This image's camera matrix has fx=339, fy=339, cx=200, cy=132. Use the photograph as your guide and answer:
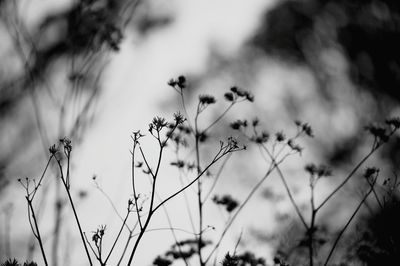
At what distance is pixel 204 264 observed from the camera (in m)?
3.03

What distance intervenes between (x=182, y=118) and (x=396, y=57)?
8.34 m

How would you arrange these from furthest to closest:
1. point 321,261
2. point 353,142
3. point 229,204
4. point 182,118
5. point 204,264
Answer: point 353,142 < point 321,261 < point 229,204 < point 204,264 < point 182,118

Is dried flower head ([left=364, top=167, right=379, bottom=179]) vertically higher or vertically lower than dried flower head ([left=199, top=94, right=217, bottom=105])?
lower

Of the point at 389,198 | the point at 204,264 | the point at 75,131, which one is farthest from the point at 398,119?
the point at 75,131

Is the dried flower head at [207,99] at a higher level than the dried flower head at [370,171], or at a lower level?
higher

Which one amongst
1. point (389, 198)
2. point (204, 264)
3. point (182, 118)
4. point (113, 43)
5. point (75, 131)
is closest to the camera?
point (182, 118)

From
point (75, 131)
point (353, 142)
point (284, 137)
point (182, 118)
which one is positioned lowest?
point (182, 118)

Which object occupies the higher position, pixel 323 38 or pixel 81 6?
pixel 323 38

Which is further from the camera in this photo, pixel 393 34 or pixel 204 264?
pixel 393 34

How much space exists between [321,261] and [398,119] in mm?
2178

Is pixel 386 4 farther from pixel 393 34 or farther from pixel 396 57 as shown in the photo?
pixel 396 57

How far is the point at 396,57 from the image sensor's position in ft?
28.9

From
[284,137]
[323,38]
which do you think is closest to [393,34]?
[323,38]

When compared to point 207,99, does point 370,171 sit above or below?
below
